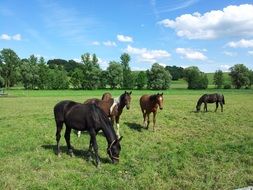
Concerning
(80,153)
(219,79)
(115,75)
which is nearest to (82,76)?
(115,75)

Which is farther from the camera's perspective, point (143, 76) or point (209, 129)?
point (143, 76)

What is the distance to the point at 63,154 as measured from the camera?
1253 cm

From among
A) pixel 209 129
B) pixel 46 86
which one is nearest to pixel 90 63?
pixel 46 86

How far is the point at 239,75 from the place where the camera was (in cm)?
12231

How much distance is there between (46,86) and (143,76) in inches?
1263

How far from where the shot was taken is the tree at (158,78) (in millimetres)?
108750

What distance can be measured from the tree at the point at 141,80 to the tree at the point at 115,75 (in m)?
5.74

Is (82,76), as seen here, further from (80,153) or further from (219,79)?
(80,153)

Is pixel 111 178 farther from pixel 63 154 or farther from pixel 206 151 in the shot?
pixel 206 151

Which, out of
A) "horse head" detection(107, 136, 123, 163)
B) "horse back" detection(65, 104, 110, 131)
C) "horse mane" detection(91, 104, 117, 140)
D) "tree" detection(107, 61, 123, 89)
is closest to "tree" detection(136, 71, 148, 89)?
"tree" detection(107, 61, 123, 89)

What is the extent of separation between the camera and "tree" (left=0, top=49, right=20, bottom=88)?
106000 mm

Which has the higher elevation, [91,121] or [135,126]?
[91,121]

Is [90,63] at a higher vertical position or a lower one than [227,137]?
higher

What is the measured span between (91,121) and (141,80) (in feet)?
321
